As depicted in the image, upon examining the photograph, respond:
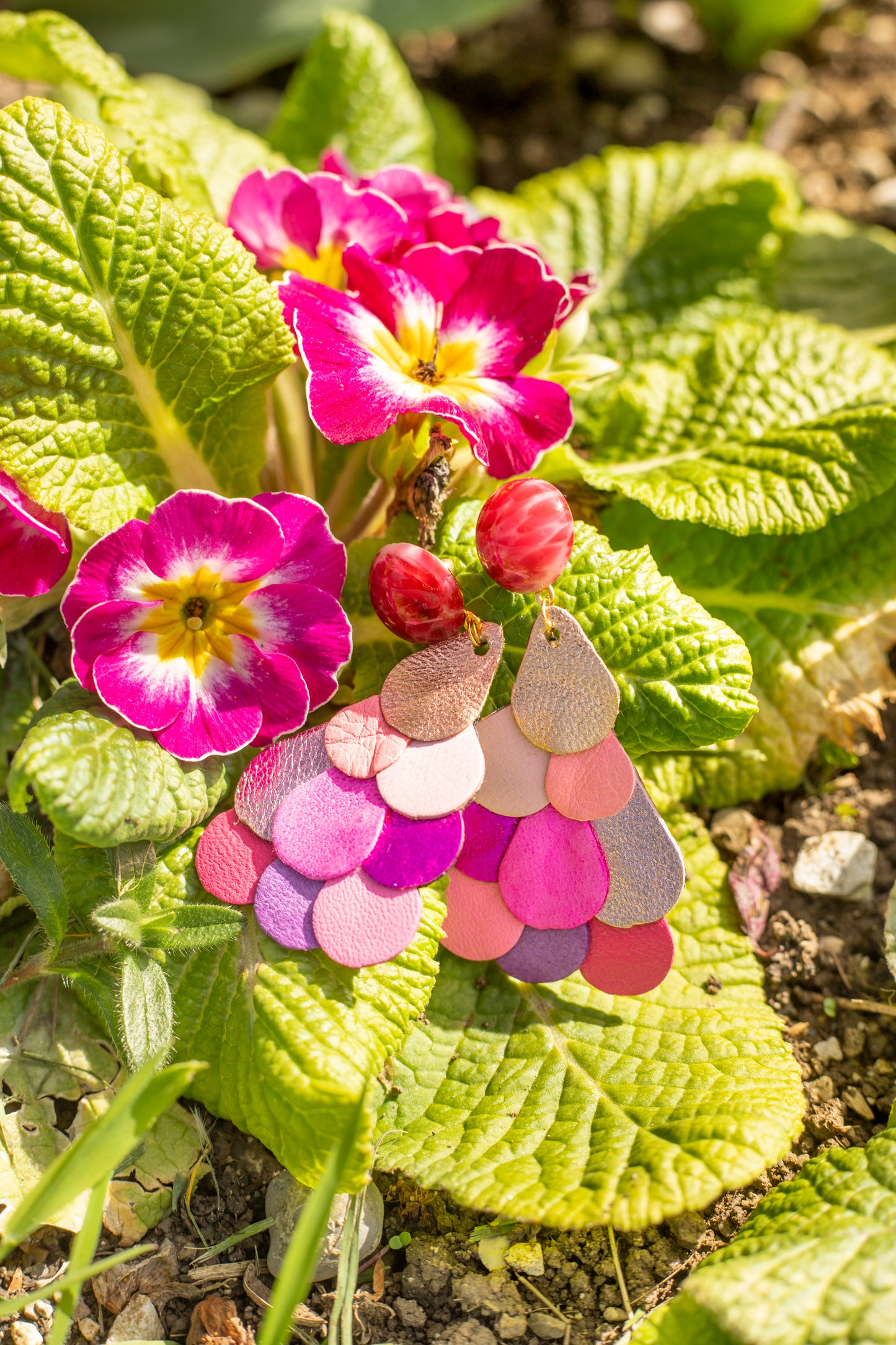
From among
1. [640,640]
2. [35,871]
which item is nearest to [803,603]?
[640,640]

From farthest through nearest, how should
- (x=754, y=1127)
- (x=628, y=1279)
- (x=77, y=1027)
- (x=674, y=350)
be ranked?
(x=674, y=350)
(x=77, y=1027)
(x=628, y=1279)
(x=754, y=1127)

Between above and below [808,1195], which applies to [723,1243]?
below

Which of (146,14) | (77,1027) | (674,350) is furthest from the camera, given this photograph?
(146,14)

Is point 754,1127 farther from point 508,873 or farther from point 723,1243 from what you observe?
point 508,873

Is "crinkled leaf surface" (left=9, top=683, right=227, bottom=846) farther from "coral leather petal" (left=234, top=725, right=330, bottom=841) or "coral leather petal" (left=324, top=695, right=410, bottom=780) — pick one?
"coral leather petal" (left=324, top=695, right=410, bottom=780)

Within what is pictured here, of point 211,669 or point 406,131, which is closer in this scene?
point 211,669

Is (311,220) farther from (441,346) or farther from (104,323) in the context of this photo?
(104,323)

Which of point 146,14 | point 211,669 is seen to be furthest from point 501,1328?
point 146,14
